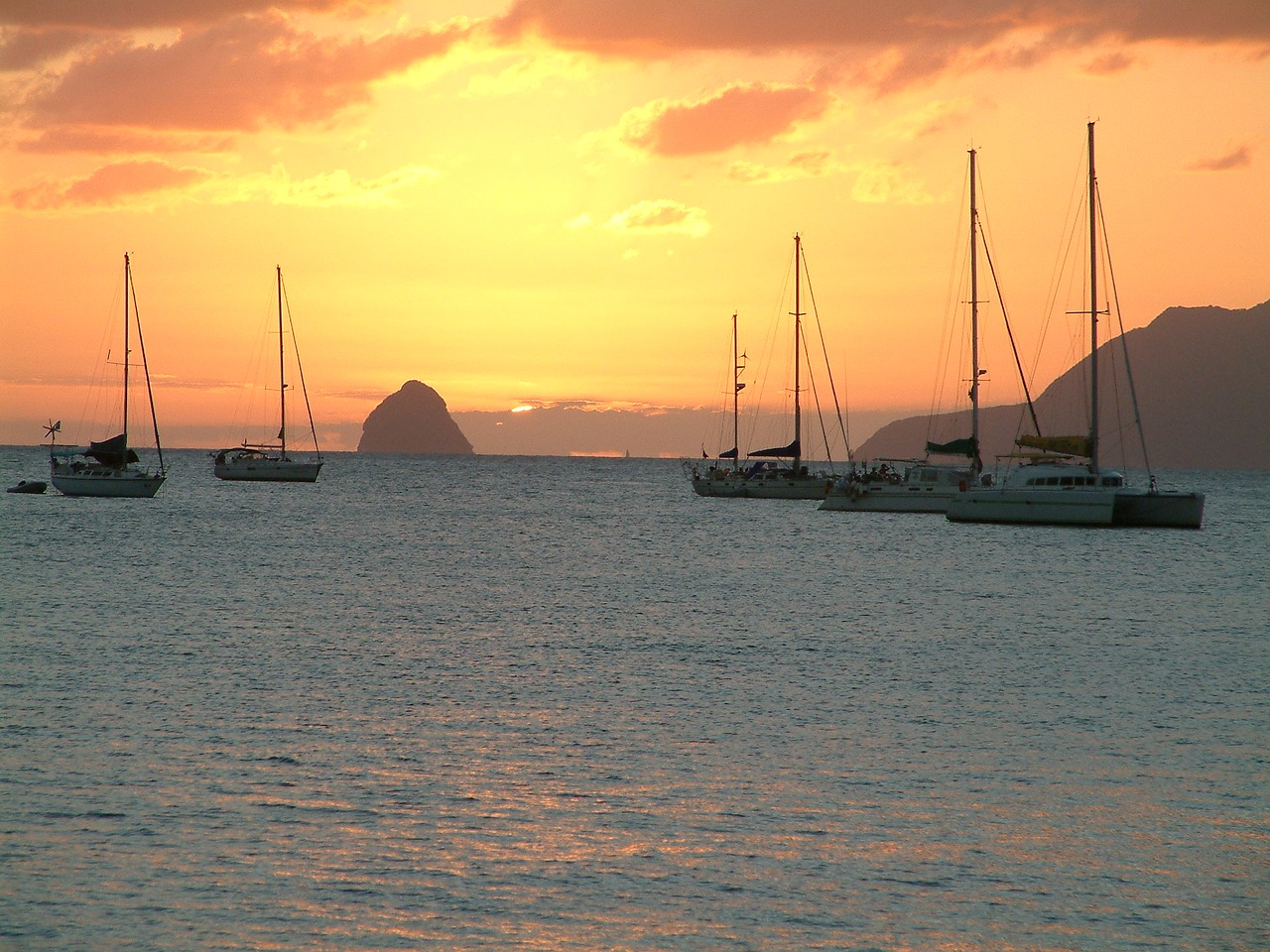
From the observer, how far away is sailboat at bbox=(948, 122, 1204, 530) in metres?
73.1

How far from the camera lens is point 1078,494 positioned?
240ft

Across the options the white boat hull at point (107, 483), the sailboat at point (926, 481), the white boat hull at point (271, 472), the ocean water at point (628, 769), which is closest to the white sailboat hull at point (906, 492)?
the sailboat at point (926, 481)

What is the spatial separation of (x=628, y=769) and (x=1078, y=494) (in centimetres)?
5850

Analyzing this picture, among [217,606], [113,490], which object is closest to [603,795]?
[217,606]

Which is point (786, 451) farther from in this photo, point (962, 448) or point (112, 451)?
point (112, 451)

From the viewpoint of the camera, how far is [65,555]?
58531mm

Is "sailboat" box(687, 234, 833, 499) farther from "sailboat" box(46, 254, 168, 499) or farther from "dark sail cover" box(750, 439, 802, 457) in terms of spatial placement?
"sailboat" box(46, 254, 168, 499)

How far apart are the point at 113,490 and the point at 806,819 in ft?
307

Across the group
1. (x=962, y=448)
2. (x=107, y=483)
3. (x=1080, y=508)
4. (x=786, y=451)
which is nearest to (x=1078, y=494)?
(x=1080, y=508)

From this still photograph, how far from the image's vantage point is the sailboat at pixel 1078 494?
73125 mm

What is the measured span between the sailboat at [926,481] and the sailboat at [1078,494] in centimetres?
462

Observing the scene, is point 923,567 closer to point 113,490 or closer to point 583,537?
point 583,537

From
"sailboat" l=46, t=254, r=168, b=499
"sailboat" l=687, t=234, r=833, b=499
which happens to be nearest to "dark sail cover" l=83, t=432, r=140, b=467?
"sailboat" l=46, t=254, r=168, b=499

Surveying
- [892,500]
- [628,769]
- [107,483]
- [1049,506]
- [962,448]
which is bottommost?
[628,769]
